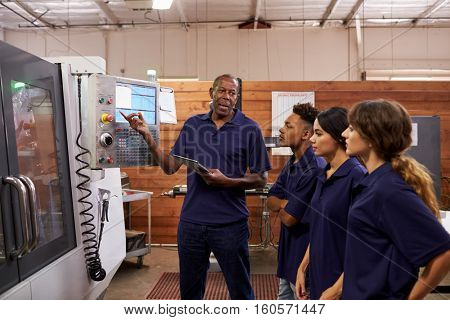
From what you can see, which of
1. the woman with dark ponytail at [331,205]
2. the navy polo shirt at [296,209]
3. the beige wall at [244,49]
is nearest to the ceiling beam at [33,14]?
the beige wall at [244,49]

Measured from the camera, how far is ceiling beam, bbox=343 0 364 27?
16.6 ft

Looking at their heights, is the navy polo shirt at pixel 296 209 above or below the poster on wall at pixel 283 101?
below

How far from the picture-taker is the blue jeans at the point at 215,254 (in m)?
1.94

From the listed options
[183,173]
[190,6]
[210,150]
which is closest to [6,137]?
[210,150]

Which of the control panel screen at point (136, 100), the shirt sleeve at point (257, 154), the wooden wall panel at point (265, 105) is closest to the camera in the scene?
the control panel screen at point (136, 100)

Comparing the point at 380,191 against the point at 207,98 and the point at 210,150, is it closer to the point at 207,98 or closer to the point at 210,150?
the point at 210,150

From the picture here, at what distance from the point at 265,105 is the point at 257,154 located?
2590 mm

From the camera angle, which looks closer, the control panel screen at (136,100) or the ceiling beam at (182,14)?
the control panel screen at (136,100)

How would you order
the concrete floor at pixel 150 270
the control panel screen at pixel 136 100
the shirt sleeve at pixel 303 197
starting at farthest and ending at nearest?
the concrete floor at pixel 150 270 → the control panel screen at pixel 136 100 → the shirt sleeve at pixel 303 197

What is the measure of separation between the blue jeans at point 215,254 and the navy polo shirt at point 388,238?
850 mm

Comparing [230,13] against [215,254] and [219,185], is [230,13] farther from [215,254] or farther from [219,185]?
[215,254]

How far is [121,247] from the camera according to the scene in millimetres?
2334

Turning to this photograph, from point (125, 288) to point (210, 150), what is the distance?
183 cm

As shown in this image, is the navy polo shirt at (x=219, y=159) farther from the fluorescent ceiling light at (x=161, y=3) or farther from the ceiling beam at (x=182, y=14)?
the ceiling beam at (x=182, y=14)
